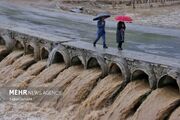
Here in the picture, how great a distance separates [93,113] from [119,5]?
27581 millimetres

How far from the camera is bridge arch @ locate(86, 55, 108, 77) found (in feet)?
53.6

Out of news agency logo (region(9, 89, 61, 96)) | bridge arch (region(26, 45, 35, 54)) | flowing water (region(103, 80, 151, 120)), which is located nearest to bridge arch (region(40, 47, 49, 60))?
bridge arch (region(26, 45, 35, 54))

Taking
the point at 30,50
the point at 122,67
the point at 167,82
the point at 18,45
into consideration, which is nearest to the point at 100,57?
the point at 122,67

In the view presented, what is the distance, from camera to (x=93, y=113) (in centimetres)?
1480

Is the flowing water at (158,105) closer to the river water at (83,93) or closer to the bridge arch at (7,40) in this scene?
the river water at (83,93)

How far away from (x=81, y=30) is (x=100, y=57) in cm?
1007

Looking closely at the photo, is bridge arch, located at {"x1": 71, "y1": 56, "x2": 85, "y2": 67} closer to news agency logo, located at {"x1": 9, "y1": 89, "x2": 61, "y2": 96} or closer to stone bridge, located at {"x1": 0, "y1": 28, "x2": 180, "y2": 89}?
stone bridge, located at {"x1": 0, "y1": 28, "x2": 180, "y2": 89}

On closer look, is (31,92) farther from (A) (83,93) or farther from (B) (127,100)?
(B) (127,100)

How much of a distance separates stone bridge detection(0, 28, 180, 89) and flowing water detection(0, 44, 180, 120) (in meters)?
0.31

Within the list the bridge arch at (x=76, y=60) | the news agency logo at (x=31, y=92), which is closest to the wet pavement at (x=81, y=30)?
the bridge arch at (x=76, y=60)

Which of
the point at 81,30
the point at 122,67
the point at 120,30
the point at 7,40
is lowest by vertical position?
the point at 122,67

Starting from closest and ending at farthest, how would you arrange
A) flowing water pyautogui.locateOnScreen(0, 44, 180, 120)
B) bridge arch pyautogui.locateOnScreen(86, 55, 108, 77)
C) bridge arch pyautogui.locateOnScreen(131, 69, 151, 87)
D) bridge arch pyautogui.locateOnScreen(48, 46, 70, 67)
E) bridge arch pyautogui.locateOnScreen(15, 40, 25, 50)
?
flowing water pyautogui.locateOnScreen(0, 44, 180, 120), bridge arch pyautogui.locateOnScreen(131, 69, 151, 87), bridge arch pyautogui.locateOnScreen(86, 55, 108, 77), bridge arch pyautogui.locateOnScreen(48, 46, 70, 67), bridge arch pyautogui.locateOnScreen(15, 40, 25, 50)

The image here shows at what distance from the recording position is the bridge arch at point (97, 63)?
1633 centimetres

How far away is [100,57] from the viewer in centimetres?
1656
